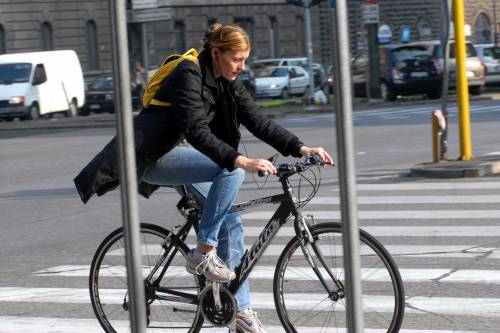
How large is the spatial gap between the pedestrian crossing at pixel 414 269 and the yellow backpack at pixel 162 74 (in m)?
0.80

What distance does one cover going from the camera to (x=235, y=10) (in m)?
58.4

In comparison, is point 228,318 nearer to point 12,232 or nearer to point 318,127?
point 12,232

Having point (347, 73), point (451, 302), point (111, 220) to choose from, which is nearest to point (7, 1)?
point (111, 220)

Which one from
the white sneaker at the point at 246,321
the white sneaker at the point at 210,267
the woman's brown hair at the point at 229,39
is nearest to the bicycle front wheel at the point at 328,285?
the white sneaker at the point at 246,321

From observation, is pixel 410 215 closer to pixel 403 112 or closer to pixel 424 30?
pixel 403 112

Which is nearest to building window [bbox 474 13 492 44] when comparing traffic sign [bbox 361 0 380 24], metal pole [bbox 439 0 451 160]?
traffic sign [bbox 361 0 380 24]

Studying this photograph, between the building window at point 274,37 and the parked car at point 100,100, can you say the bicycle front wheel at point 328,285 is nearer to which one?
the parked car at point 100,100

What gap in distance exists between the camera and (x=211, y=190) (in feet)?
17.4

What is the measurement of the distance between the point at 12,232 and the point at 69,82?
85.4 feet

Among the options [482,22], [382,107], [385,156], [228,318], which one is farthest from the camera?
[482,22]

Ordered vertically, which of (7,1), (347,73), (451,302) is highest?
(7,1)

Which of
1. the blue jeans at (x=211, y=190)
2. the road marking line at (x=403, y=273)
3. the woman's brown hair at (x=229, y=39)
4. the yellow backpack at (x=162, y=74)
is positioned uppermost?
the woman's brown hair at (x=229, y=39)

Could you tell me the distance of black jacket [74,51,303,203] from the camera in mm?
5184

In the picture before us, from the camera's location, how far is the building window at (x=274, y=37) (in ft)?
198
